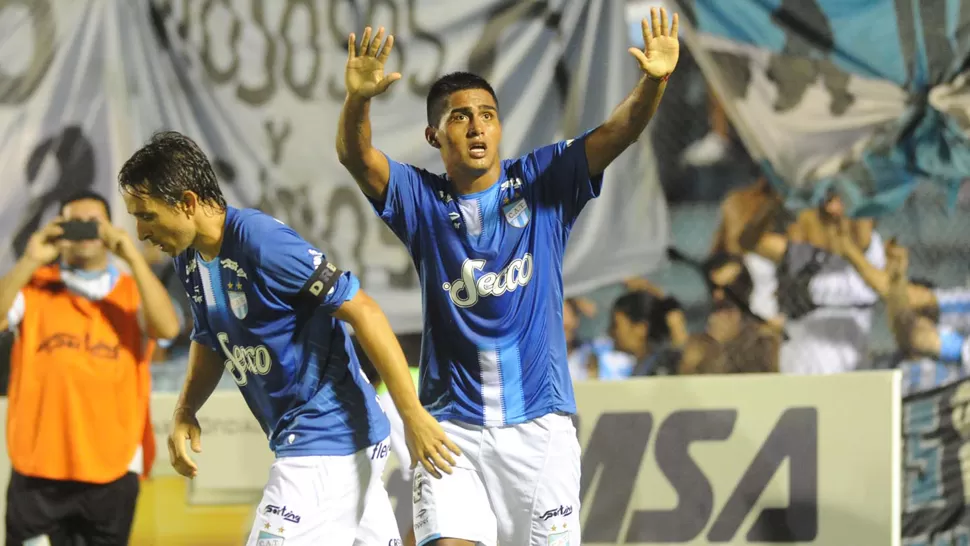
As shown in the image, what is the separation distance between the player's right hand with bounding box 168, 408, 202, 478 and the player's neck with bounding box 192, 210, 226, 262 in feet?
1.61

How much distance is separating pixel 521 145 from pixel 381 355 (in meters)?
3.13

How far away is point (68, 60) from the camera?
6531 mm

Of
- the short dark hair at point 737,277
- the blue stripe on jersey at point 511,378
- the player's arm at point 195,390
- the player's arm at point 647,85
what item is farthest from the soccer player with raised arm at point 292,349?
the short dark hair at point 737,277

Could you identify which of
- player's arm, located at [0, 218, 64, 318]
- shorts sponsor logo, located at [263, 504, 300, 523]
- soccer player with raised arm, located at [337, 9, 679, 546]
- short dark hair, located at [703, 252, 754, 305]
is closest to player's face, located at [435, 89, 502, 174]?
soccer player with raised arm, located at [337, 9, 679, 546]

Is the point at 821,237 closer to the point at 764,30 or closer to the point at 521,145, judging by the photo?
the point at 764,30

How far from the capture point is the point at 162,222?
9.38 feet

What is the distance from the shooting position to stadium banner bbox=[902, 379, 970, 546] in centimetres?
475

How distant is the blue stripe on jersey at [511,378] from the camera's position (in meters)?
3.18

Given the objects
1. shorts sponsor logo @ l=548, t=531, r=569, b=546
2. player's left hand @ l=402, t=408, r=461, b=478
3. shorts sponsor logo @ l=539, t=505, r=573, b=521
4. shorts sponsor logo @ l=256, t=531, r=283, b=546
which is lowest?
shorts sponsor logo @ l=548, t=531, r=569, b=546

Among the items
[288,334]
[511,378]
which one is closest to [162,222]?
[288,334]

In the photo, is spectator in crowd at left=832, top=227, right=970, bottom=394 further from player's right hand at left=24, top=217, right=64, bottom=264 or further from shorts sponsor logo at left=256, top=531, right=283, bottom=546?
player's right hand at left=24, top=217, right=64, bottom=264

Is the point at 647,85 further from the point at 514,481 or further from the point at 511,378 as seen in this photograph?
the point at 514,481

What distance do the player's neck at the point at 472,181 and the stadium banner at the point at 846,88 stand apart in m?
2.34

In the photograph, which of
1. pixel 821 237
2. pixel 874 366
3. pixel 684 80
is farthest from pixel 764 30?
pixel 874 366
